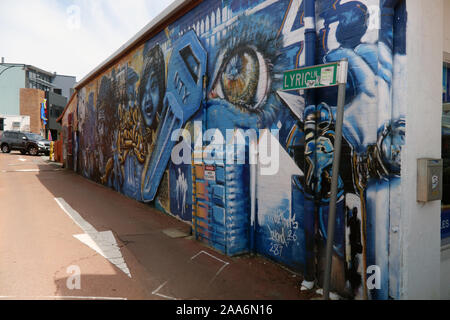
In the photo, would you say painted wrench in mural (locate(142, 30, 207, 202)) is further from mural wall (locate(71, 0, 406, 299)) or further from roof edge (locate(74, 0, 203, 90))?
roof edge (locate(74, 0, 203, 90))

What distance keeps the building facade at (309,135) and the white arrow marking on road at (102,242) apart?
1.33m

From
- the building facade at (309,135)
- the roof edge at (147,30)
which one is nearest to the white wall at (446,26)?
the building facade at (309,135)

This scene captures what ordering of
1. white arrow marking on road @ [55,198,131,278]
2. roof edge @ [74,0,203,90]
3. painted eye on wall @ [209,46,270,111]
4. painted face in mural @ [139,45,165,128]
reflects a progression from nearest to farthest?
1. white arrow marking on road @ [55,198,131,278]
2. painted eye on wall @ [209,46,270,111]
3. roof edge @ [74,0,203,90]
4. painted face in mural @ [139,45,165,128]

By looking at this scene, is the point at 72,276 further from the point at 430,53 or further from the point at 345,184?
the point at 430,53

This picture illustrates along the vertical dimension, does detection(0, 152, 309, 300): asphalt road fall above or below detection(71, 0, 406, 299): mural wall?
below

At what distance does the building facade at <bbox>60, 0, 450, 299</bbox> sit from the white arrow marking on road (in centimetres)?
133

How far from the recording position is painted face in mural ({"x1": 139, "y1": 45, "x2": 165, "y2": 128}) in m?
7.85

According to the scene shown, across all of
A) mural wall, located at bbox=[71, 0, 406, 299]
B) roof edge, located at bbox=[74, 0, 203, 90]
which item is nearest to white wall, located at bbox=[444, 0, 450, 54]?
mural wall, located at bbox=[71, 0, 406, 299]

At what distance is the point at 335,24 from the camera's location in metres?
3.46

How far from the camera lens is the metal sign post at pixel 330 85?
8.47 ft

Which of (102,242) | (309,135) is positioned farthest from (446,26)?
(102,242)

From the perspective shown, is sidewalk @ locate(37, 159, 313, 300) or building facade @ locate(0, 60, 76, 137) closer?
sidewalk @ locate(37, 159, 313, 300)

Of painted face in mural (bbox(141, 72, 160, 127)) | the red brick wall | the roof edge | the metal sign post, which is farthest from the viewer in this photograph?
the red brick wall
